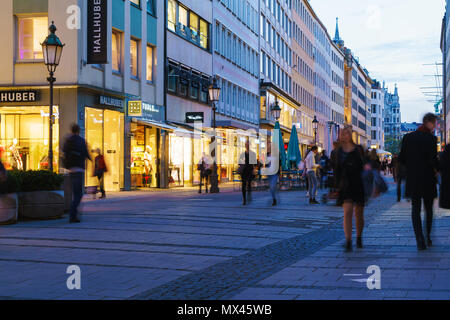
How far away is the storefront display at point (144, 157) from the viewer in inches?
1339

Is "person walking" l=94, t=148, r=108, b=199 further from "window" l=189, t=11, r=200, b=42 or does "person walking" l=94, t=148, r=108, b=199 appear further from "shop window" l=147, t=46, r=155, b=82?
"window" l=189, t=11, r=200, b=42

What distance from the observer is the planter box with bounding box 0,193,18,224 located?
14.5 meters

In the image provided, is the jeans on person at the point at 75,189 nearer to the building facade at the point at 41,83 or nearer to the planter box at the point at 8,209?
the planter box at the point at 8,209

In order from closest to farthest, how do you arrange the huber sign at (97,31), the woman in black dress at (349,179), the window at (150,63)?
the woman in black dress at (349,179), the huber sign at (97,31), the window at (150,63)

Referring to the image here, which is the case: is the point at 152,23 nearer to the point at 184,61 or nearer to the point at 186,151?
the point at 184,61

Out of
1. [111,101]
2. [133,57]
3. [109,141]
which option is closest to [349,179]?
[111,101]

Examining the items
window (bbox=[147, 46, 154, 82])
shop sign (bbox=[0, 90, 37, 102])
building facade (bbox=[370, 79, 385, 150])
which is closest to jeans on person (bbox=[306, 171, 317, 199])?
shop sign (bbox=[0, 90, 37, 102])

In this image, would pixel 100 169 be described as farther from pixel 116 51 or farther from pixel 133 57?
pixel 133 57

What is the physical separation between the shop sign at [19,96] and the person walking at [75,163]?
40.3 feet

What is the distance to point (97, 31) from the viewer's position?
27.3 metres

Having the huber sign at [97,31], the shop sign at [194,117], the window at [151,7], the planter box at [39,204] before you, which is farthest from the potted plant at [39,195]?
the shop sign at [194,117]

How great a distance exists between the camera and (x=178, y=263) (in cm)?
923

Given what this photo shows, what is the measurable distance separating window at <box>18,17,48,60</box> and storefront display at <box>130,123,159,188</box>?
6.75m
